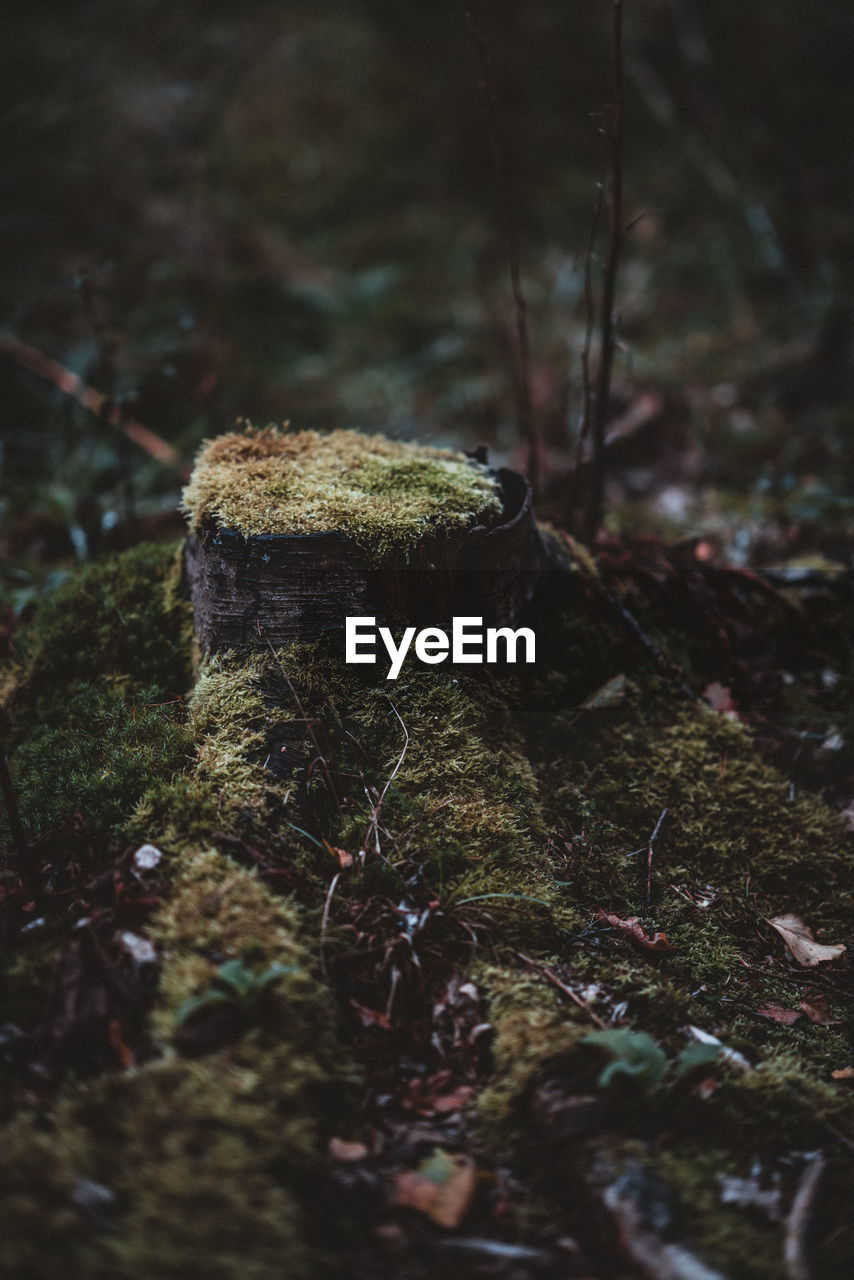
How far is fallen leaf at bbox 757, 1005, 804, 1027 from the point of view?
209cm

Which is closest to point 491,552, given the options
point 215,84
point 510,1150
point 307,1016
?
point 307,1016

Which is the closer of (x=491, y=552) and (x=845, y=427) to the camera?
(x=491, y=552)

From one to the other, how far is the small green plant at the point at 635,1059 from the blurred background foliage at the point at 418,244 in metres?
2.72

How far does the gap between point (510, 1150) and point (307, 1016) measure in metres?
0.59

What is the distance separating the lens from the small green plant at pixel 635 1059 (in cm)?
165

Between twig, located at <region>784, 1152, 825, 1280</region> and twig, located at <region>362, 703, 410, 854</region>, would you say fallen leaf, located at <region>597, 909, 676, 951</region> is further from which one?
twig, located at <region>362, 703, 410, 854</region>

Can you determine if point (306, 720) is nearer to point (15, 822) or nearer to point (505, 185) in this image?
point (15, 822)

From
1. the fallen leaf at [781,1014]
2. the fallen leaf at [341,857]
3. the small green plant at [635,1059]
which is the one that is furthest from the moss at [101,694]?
the fallen leaf at [781,1014]

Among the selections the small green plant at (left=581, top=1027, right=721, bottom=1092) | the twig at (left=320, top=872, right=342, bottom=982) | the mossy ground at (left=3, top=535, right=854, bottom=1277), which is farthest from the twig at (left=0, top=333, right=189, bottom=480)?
the small green plant at (left=581, top=1027, right=721, bottom=1092)

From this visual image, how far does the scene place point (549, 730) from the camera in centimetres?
272

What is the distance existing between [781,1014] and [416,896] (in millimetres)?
1228

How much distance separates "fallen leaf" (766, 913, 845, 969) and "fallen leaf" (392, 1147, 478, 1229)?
1401 millimetres

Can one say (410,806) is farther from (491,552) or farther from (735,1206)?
(735,1206)

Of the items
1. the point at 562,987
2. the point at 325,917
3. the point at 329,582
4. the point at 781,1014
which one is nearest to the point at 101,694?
the point at 329,582
